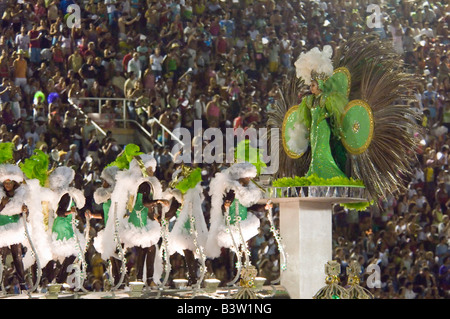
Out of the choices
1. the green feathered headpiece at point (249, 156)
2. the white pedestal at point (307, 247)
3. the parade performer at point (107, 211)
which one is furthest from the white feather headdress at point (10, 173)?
the white pedestal at point (307, 247)

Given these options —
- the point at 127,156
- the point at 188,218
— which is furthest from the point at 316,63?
the point at 127,156

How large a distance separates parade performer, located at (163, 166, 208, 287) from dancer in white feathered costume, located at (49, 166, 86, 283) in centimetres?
96

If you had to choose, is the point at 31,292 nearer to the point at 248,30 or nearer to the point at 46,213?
the point at 46,213

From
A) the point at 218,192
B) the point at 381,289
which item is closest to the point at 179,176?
the point at 218,192

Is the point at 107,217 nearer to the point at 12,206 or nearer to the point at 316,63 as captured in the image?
the point at 12,206

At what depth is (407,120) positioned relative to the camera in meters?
9.41

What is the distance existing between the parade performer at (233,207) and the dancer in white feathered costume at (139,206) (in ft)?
1.80

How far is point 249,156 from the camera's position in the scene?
10.1m

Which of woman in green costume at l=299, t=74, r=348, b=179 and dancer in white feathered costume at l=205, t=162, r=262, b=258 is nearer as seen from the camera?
woman in green costume at l=299, t=74, r=348, b=179

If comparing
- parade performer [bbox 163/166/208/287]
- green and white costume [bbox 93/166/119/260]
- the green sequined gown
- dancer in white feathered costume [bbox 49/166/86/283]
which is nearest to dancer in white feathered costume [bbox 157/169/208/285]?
parade performer [bbox 163/166/208/287]

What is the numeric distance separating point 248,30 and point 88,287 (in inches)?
289

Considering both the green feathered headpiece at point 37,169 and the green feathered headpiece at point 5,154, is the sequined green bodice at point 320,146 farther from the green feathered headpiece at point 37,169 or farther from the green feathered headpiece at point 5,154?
the green feathered headpiece at point 5,154

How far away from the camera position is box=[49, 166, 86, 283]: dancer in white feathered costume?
9.99 meters

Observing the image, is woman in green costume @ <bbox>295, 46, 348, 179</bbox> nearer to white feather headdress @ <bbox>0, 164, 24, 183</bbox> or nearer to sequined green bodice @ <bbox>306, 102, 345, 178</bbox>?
sequined green bodice @ <bbox>306, 102, 345, 178</bbox>
